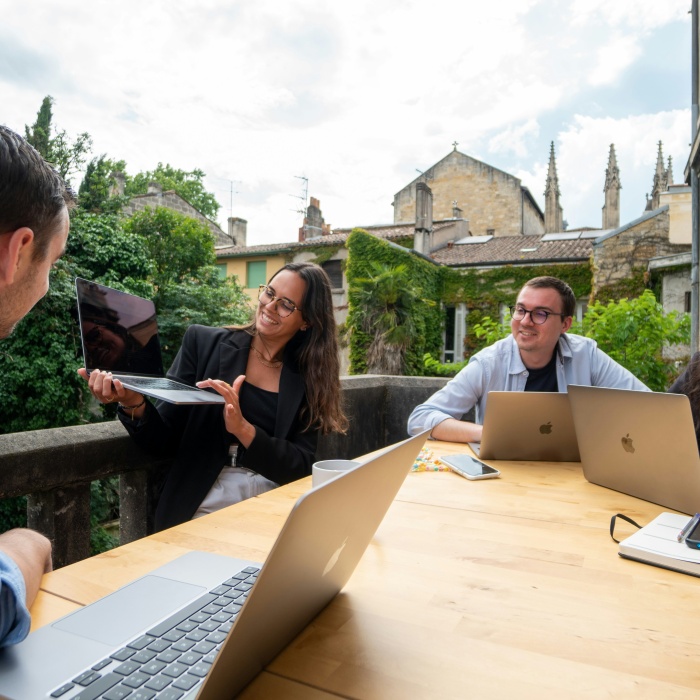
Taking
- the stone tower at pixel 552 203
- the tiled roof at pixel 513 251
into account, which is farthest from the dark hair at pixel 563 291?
the stone tower at pixel 552 203

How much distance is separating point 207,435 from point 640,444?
4.79 ft

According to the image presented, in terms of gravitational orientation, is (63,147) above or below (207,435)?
above

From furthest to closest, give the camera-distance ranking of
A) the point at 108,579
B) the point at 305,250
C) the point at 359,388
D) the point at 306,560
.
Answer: the point at 305,250 < the point at 359,388 < the point at 108,579 < the point at 306,560

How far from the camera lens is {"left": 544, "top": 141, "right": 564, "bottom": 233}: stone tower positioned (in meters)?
28.6

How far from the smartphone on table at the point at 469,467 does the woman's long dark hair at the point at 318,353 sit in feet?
1.92

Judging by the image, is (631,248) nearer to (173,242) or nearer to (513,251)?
(513,251)

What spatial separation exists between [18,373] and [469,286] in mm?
13404

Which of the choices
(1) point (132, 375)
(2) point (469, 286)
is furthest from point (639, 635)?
(2) point (469, 286)

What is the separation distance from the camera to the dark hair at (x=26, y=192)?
840mm

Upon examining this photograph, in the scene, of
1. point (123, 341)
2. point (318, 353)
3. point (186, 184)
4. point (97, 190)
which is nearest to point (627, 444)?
point (318, 353)

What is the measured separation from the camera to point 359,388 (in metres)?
4.42

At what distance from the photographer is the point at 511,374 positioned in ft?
9.84

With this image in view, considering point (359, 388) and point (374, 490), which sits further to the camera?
point (359, 388)

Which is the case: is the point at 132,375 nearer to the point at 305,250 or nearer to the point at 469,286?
the point at 469,286
